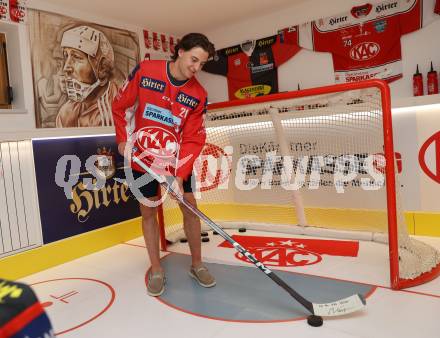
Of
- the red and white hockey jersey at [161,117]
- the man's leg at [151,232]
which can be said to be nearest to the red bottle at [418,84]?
the red and white hockey jersey at [161,117]

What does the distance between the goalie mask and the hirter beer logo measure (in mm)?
1058

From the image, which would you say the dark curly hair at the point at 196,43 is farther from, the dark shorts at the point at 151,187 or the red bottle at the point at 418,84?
the red bottle at the point at 418,84

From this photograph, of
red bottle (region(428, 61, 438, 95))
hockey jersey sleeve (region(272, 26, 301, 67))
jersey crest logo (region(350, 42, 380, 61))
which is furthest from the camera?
hockey jersey sleeve (region(272, 26, 301, 67))

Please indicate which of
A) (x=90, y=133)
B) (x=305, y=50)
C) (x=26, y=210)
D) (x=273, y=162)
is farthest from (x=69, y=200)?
(x=305, y=50)

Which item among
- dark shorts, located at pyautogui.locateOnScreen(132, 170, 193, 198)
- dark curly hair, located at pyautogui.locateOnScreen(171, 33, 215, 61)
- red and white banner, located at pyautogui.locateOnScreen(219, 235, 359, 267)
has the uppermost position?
dark curly hair, located at pyautogui.locateOnScreen(171, 33, 215, 61)

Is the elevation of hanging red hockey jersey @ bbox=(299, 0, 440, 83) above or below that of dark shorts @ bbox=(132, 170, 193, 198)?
above

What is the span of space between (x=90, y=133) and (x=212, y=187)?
1.06 m

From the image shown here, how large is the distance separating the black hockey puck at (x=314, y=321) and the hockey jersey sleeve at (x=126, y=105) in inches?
50.8

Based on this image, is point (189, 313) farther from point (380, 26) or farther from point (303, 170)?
point (380, 26)

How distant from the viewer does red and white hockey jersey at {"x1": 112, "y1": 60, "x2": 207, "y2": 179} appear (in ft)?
6.67

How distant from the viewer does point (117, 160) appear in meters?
3.11

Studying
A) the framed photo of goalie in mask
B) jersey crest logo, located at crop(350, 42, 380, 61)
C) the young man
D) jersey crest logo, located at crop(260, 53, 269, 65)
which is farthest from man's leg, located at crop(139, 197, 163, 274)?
jersey crest logo, located at crop(350, 42, 380, 61)

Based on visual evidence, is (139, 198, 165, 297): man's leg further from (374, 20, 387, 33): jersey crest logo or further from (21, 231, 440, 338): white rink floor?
(374, 20, 387, 33): jersey crest logo

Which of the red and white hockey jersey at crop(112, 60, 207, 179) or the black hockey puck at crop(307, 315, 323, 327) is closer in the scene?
the black hockey puck at crop(307, 315, 323, 327)
